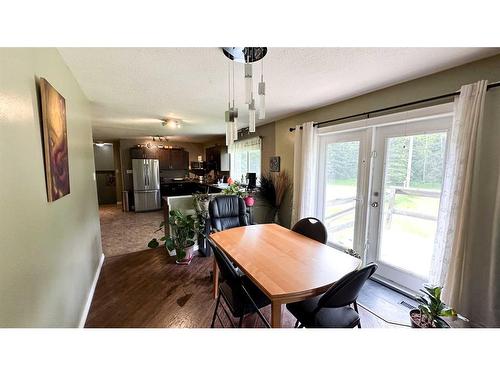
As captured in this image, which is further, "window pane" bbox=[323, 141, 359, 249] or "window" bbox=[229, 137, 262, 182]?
"window" bbox=[229, 137, 262, 182]

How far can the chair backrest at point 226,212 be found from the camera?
2.53m

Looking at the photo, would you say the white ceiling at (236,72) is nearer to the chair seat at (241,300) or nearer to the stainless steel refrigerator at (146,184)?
the chair seat at (241,300)

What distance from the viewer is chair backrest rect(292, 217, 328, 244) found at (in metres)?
1.91

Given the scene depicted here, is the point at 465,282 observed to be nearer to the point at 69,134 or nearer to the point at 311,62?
the point at 311,62

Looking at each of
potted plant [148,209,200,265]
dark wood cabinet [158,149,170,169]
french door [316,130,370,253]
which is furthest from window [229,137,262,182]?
dark wood cabinet [158,149,170,169]

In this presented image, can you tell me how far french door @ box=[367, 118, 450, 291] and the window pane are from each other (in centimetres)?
28

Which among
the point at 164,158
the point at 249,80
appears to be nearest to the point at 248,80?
the point at 249,80

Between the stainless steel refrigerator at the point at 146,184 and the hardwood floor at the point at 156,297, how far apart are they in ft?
10.9

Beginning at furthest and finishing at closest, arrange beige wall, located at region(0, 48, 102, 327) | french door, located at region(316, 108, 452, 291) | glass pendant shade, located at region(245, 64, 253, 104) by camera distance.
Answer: french door, located at region(316, 108, 452, 291)
glass pendant shade, located at region(245, 64, 253, 104)
beige wall, located at region(0, 48, 102, 327)

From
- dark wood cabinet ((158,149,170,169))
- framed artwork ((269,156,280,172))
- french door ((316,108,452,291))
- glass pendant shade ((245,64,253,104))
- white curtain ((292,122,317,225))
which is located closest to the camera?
glass pendant shade ((245,64,253,104))

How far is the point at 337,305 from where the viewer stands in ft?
3.82

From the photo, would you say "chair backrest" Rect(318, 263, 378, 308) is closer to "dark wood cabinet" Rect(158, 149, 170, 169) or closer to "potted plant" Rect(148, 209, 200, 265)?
"potted plant" Rect(148, 209, 200, 265)

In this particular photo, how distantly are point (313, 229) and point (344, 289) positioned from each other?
915 millimetres
